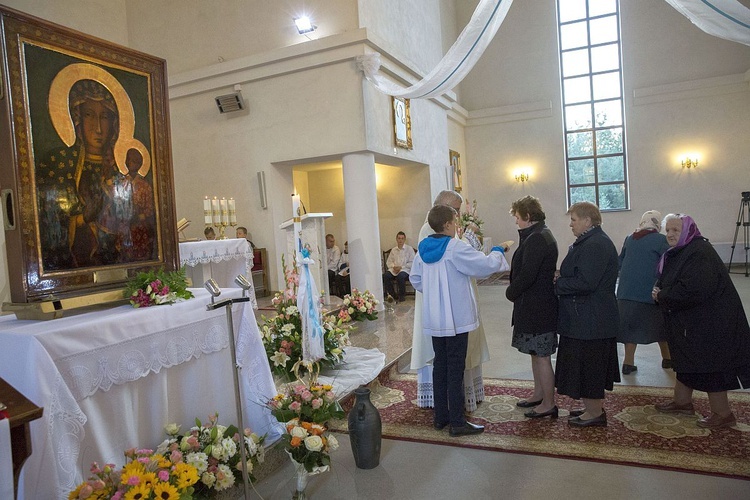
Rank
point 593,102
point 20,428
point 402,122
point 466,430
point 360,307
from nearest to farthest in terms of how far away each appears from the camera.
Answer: point 20,428 < point 466,430 < point 360,307 < point 402,122 < point 593,102

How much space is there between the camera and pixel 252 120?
29.1 ft

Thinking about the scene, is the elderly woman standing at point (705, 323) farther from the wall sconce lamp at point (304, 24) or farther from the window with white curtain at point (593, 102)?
the window with white curtain at point (593, 102)

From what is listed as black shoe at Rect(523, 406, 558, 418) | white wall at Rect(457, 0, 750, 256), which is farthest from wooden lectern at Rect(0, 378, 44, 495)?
white wall at Rect(457, 0, 750, 256)

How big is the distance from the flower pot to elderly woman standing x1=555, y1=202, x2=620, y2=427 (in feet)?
4.45

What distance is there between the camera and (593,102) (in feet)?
45.7

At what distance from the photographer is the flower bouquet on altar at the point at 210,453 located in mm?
2594

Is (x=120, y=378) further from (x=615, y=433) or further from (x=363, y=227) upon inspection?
(x=363, y=227)

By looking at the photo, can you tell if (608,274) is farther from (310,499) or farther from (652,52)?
(652,52)

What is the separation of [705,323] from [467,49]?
297cm

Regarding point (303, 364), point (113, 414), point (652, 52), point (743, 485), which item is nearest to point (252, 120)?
point (303, 364)

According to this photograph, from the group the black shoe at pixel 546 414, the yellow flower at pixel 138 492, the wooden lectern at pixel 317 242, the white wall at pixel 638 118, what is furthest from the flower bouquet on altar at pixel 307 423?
the white wall at pixel 638 118

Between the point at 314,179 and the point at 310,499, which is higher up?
the point at 314,179

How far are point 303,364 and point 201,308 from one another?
1.67 meters

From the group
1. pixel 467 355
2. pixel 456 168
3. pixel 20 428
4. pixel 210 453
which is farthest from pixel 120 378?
pixel 456 168
